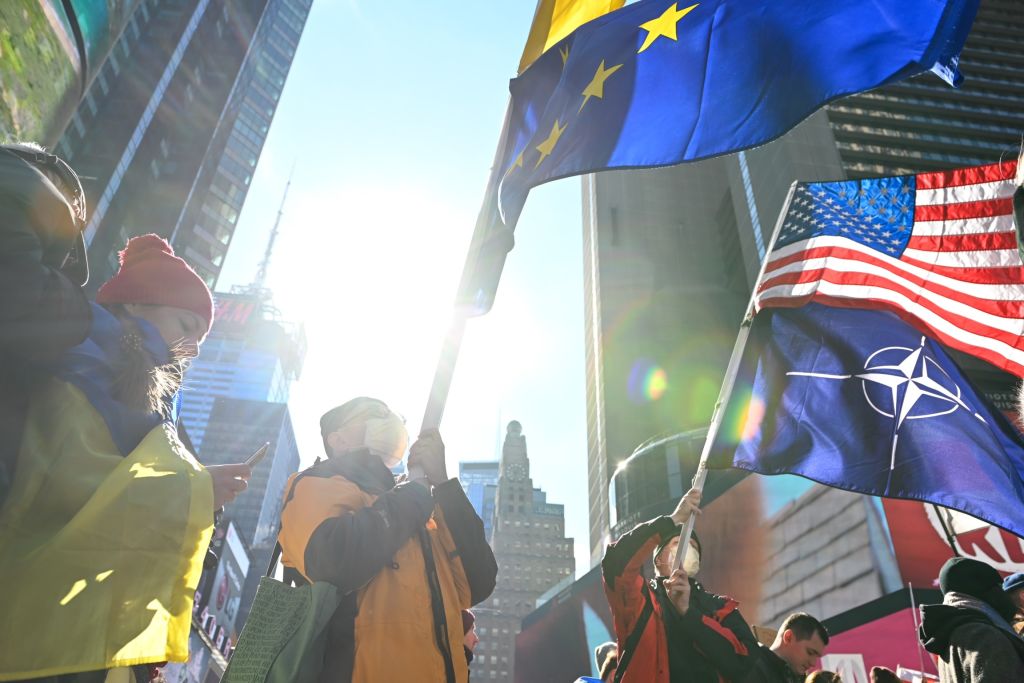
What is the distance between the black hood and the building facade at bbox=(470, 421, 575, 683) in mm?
115814

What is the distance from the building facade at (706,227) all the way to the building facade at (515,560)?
4450 cm

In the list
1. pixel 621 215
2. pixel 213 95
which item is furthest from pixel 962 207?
pixel 621 215

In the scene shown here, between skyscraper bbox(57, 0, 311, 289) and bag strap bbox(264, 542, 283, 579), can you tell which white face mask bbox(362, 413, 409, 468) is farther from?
skyscraper bbox(57, 0, 311, 289)

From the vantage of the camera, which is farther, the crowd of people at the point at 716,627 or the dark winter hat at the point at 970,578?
the dark winter hat at the point at 970,578

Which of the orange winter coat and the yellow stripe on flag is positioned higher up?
the yellow stripe on flag

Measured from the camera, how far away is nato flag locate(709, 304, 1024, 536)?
4141 millimetres

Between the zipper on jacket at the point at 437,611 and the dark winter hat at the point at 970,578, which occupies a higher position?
the dark winter hat at the point at 970,578

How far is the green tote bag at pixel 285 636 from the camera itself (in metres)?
1.97

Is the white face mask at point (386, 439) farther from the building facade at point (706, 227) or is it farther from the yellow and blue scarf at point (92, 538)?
the building facade at point (706, 227)

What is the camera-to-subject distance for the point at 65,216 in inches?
65.4

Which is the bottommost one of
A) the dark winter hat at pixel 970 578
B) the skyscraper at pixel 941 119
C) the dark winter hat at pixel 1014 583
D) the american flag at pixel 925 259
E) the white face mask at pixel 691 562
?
the dark winter hat at pixel 970 578

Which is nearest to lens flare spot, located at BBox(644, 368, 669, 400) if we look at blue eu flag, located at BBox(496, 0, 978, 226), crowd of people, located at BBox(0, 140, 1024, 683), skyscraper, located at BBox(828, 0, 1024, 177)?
skyscraper, located at BBox(828, 0, 1024, 177)

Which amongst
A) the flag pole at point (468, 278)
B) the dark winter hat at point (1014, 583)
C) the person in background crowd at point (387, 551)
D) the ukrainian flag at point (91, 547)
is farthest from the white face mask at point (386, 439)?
the dark winter hat at point (1014, 583)

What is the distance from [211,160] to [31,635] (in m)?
66.6
